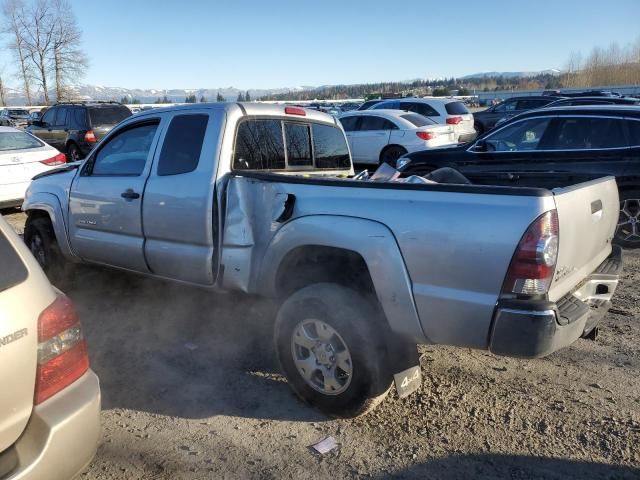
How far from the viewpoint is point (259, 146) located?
14.0 feet

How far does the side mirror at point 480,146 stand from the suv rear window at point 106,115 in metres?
10.4

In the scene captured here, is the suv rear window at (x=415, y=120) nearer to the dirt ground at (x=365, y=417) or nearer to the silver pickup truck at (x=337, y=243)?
the silver pickup truck at (x=337, y=243)

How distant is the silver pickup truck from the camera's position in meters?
2.58

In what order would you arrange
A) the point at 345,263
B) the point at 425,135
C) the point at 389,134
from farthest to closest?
the point at 389,134
the point at 425,135
the point at 345,263

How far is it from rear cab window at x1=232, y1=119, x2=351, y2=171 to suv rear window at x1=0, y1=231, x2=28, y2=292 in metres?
1.99

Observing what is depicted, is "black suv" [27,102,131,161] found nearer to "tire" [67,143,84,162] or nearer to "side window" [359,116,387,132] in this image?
"tire" [67,143,84,162]

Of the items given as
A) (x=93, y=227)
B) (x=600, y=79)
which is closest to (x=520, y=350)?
(x=93, y=227)

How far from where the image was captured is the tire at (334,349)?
3.01 meters

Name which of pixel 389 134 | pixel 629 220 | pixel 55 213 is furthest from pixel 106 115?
pixel 629 220

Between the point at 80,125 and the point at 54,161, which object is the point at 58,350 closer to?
the point at 54,161

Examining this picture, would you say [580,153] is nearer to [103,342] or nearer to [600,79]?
[103,342]

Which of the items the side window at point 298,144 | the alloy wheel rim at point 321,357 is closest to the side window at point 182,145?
the side window at point 298,144

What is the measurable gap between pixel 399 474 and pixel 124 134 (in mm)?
3662

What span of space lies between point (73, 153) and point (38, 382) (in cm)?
1445
